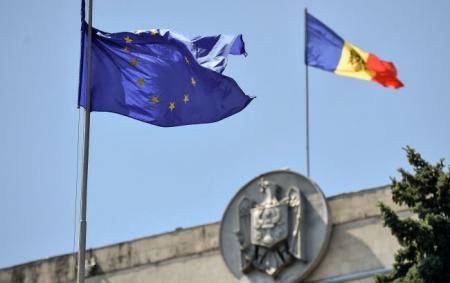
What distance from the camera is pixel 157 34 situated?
27766 mm

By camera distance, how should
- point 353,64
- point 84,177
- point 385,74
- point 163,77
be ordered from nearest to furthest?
1. point 84,177
2. point 163,77
3. point 385,74
4. point 353,64

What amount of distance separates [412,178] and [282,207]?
4.34 meters

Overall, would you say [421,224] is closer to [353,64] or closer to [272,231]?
[353,64]

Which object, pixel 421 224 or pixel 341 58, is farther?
pixel 341 58

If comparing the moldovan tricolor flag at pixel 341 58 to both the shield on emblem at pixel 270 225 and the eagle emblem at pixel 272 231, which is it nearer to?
the eagle emblem at pixel 272 231

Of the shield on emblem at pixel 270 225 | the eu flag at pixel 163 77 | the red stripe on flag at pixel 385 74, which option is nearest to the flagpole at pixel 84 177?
the eu flag at pixel 163 77

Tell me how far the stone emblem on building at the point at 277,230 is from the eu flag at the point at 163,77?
5251 millimetres

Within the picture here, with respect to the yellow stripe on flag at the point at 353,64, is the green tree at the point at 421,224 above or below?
below

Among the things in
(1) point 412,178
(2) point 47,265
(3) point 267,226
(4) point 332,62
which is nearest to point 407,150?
(1) point 412,178

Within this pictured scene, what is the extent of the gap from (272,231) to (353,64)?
4858 millimetres

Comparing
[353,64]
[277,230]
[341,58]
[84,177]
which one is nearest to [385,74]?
[353,64]

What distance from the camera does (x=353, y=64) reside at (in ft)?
96.8

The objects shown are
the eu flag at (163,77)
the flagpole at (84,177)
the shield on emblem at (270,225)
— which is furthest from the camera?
the shield on emblem at (270,225)

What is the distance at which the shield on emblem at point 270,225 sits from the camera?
32438 millimetres
